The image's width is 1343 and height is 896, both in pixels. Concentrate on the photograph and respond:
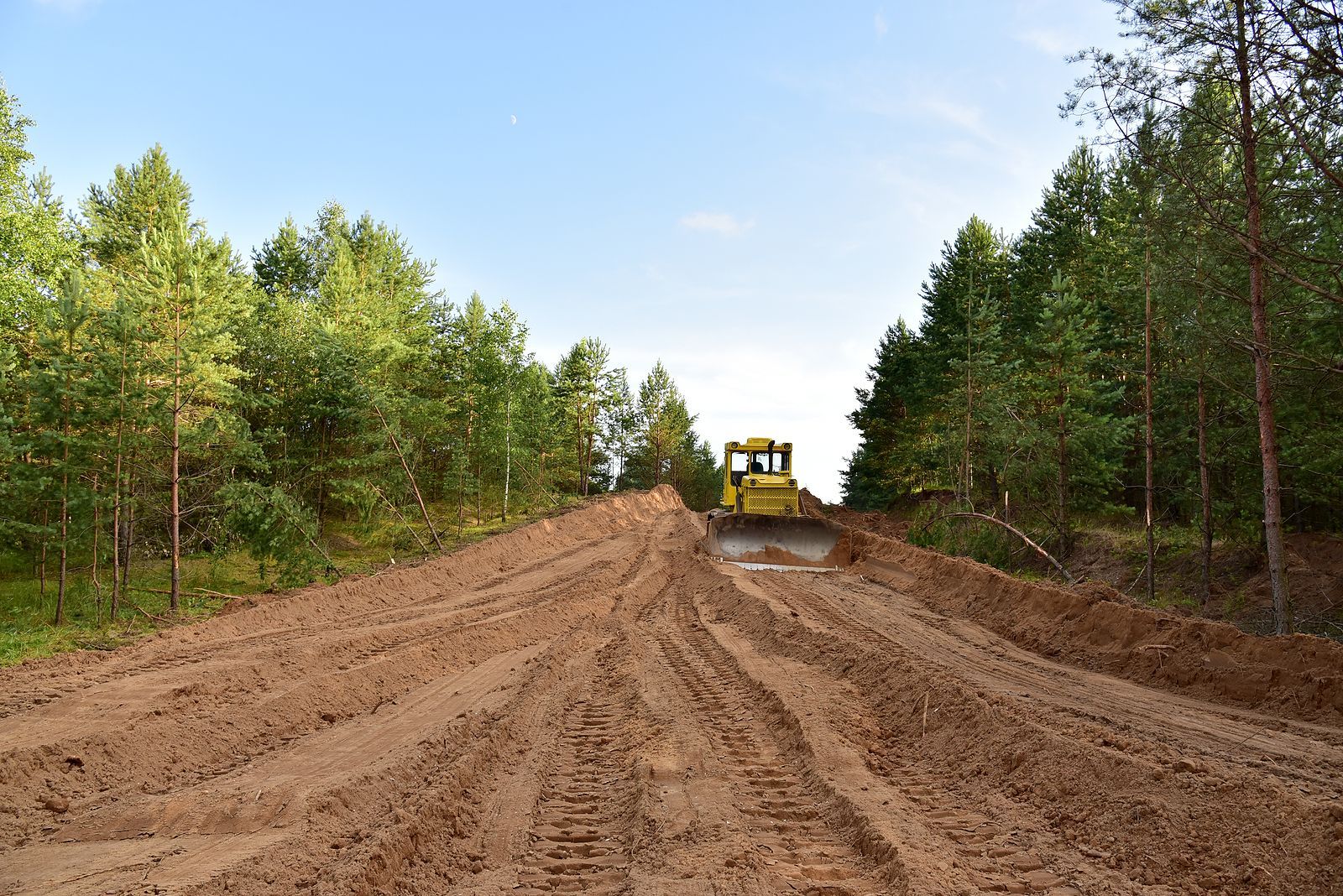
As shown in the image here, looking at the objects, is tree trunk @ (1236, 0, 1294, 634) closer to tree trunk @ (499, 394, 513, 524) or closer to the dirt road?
the dirt road

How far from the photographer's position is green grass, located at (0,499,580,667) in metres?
11.4

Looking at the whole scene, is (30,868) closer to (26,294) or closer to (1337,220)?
(1337,220)

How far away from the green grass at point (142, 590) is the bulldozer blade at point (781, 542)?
7163mm

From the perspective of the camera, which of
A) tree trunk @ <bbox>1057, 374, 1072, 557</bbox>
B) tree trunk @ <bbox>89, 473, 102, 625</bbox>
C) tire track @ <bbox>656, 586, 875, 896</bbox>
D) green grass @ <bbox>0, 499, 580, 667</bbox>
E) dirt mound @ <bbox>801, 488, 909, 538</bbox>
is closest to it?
tire track @ <bbox>656, 586, 875, 896</bbox>

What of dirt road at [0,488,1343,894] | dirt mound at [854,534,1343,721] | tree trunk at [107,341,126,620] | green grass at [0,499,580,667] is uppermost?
tree trunk at [107,341,126,620]

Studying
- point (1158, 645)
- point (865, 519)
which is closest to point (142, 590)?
point (1158, 645)

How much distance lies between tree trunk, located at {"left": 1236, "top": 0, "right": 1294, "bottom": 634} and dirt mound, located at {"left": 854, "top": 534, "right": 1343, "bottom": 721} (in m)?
2.98

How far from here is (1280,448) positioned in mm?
14703

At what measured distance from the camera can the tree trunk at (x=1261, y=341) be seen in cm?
1009

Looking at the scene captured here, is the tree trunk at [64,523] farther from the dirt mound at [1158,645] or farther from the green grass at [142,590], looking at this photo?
the dirt mound at [1158,645]

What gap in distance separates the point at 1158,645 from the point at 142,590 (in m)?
17.8

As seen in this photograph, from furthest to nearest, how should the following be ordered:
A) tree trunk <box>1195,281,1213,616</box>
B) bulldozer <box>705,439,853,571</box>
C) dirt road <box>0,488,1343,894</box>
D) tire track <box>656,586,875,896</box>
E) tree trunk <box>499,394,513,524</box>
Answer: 1. tree trunk <box>499,394,513,524</box>
2. bulldozer <box>705,439,853,571</box>
3. tree trunk <box>1195,281,1213,616</box>
4. dirt road <box>0,488,1343,894</box>
5. tire track <box>656,586,875,896</box>

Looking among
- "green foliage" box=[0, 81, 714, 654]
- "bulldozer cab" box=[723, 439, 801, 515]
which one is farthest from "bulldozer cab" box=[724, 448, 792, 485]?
"green foliage" box=[0, 81, 714, 654]

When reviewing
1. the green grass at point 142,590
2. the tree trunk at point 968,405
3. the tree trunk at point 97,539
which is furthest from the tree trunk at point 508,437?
the tree trunk at point 968,405
